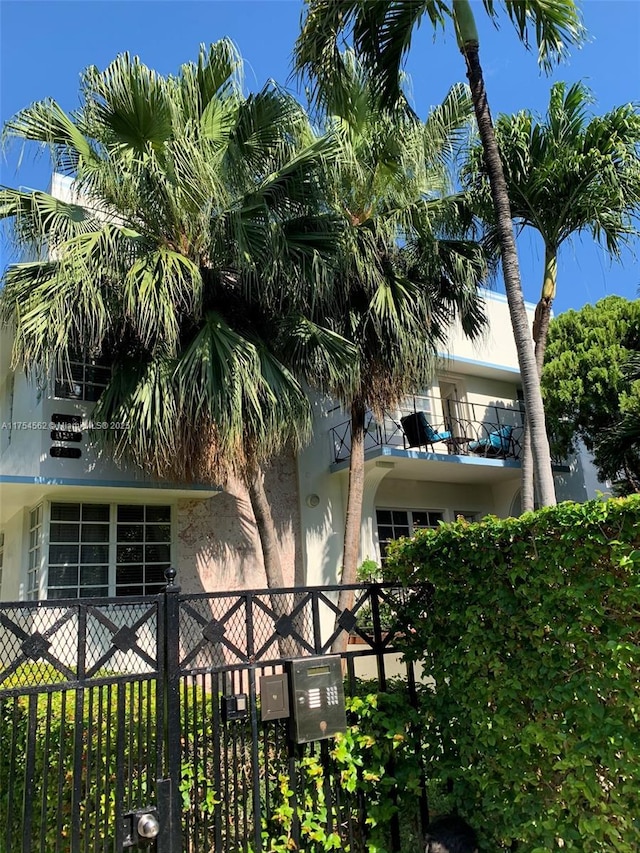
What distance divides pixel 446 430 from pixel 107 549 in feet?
24.9

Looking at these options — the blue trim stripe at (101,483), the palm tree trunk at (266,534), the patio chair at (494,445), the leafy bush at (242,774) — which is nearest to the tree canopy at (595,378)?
the patio chair at (494,445)

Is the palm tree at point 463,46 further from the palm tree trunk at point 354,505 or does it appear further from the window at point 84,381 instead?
the window at point 84,381

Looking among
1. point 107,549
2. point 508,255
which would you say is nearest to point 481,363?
point 508,255

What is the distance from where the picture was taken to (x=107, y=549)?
9.55 metres

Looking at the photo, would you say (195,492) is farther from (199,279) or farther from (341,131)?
(341,131)

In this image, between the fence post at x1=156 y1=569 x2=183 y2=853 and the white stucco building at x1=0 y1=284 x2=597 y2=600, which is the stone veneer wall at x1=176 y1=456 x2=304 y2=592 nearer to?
the white stucco building at x1=0 y1=284 x2=597 y2=600

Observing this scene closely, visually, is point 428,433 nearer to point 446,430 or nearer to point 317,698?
point 446,430

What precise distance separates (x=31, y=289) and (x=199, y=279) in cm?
219

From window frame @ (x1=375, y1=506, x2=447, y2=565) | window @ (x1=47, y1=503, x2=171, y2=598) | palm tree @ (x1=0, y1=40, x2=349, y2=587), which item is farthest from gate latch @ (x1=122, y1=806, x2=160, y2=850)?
window frame @ (x1=375, y1=506, x2=447, y2=565)

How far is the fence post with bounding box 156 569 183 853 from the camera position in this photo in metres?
3.34

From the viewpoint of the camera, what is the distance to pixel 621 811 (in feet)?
10.3

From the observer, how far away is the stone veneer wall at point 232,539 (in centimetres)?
1009

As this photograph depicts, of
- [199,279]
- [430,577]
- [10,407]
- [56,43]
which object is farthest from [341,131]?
[10,407]

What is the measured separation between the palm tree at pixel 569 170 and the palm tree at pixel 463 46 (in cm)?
233
